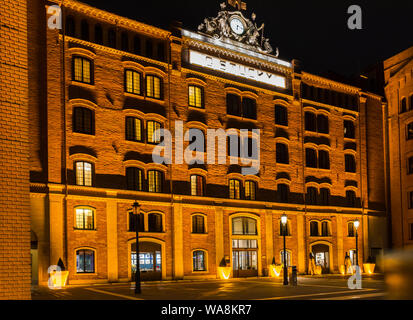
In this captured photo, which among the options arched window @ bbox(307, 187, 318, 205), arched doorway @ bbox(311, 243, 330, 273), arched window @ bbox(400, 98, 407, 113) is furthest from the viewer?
arched window @ bbox(400, 98, 407, 113)

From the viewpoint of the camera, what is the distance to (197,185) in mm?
34844

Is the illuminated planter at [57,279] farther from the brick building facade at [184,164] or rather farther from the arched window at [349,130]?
the arched window at [349,130]

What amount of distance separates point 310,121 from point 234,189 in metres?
10.4

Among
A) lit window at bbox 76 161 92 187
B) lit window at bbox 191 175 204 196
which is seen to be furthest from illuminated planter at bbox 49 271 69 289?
lit window at bbox 191 175 204 196

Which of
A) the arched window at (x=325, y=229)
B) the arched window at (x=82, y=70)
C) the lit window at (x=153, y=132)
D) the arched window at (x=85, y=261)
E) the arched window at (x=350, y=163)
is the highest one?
the arched window at (x=82, y=70)

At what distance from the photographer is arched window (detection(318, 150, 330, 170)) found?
140ft

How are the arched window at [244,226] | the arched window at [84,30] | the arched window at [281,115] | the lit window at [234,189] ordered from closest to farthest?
the arched window at [84,30] < the arched window at [244,226] < the lit window at [234,189] < the arched window at [281,115]

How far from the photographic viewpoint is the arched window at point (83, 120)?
29859 mm

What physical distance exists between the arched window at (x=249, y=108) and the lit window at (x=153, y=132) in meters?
7.76

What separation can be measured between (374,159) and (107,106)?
86.6 feet

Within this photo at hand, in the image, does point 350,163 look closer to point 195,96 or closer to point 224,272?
point 195,96

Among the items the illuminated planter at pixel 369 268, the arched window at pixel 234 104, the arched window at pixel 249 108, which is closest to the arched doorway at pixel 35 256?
the arched window at pixel 234 104

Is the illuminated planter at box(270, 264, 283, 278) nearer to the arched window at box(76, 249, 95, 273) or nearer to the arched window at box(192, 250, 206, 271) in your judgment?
the arched window at box(192, 250, 206, 271)

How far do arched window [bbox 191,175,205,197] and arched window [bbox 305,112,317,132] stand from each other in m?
12.0
